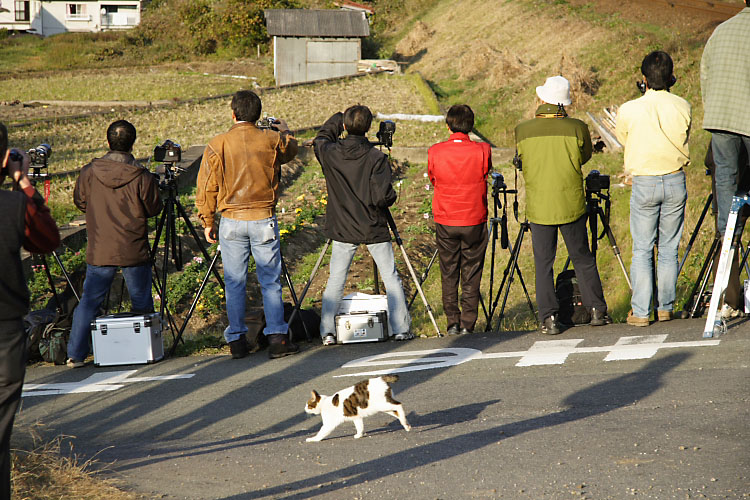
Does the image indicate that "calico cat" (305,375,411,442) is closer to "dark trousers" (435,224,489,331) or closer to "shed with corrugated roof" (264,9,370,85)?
"dark trousers" (435,224,489,331)

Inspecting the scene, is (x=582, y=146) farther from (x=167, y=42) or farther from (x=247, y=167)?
(x=167, y=42)

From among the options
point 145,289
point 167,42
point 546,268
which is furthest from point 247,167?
point 167,42

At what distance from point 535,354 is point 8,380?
424 cm

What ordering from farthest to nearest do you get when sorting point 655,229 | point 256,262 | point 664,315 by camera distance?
point 664,315 < point 655,229 < point 256,262

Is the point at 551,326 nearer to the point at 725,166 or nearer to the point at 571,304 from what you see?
the point at 571,304

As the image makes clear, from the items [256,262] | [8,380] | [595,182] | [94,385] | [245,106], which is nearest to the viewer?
[8,380]

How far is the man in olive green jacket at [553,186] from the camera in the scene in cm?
735

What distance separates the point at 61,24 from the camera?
206ft

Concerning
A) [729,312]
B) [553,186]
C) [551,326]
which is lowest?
[551,326]

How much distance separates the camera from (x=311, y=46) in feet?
131

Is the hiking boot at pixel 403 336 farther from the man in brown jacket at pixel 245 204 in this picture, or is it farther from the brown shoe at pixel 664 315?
the brown shoe at pixel 664 315

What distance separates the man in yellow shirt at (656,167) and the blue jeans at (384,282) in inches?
79.4

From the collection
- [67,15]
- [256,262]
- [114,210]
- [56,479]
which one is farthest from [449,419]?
[67,15]

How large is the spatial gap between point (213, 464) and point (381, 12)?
53.3m
